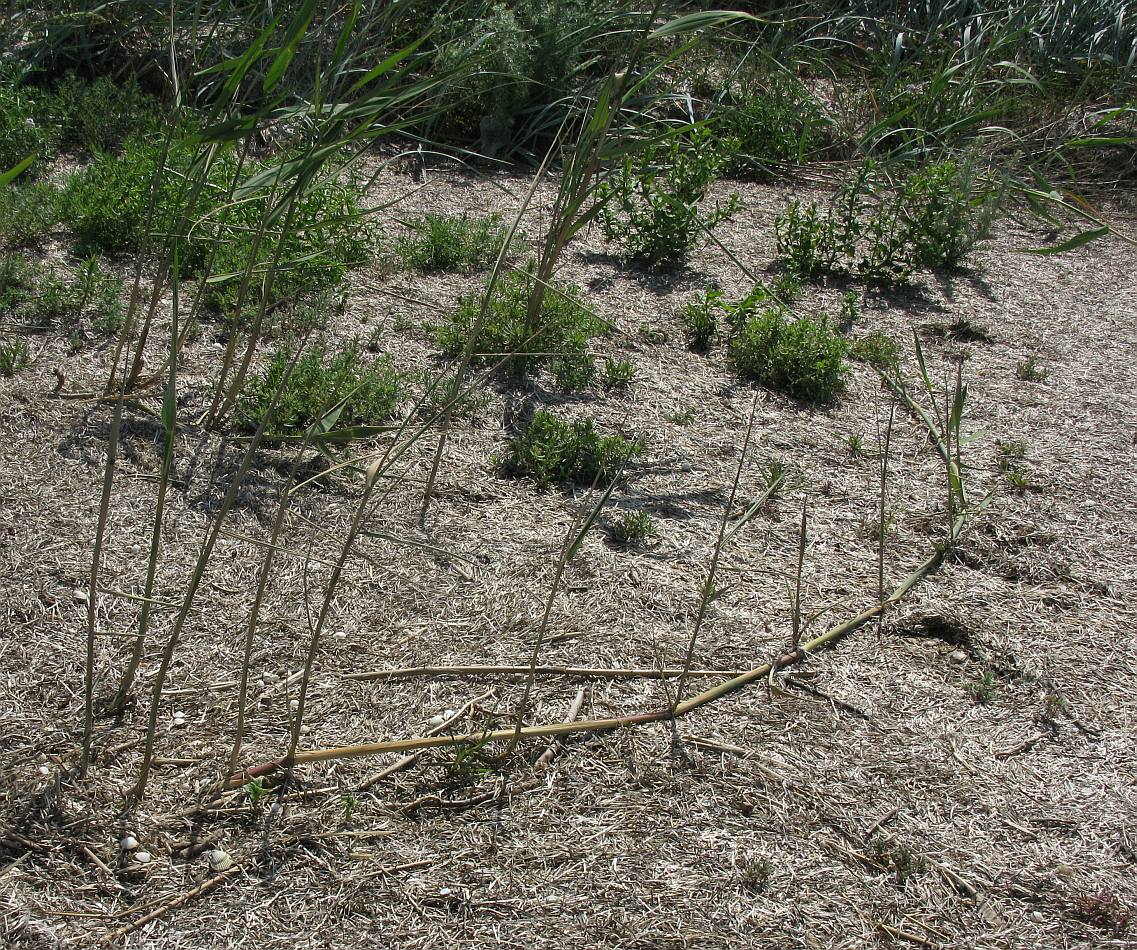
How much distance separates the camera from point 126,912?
2.05 meters

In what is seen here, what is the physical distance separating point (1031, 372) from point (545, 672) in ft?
9.55

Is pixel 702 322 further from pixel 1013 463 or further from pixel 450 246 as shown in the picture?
pixel 1013 463

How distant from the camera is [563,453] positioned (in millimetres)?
3559

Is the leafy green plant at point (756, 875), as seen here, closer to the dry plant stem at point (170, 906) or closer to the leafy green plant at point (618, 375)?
the dry plant stem at point (170, 906)

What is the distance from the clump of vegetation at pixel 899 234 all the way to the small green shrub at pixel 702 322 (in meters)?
0.89

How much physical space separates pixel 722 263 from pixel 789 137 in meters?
1.71

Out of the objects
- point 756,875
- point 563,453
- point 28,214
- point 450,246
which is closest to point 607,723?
point 756,875

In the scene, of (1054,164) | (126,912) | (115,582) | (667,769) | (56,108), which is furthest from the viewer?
(1054,164)

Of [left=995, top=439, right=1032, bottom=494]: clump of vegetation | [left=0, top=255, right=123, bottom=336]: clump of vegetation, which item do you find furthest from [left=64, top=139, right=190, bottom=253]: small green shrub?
[left=995, top=439, right=1032, bottom=494]: clump of vegetation

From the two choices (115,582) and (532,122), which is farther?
(532,122)

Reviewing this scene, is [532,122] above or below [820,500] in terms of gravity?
above

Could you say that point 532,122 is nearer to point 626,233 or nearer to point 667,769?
point 626,233

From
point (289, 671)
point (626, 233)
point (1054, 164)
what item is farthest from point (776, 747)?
point (1054, 164)

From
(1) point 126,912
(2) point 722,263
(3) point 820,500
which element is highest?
(2) point 722,263
